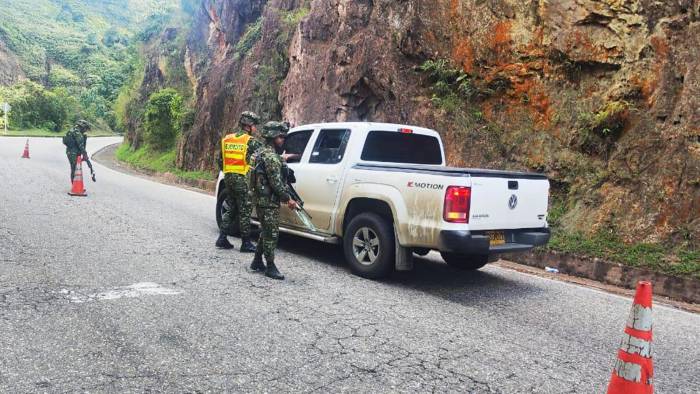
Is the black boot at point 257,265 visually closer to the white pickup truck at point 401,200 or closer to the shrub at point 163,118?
the white pickup truck at point 401,200

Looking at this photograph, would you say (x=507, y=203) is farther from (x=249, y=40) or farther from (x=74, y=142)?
(x=249, y=40)

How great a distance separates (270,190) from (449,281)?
2.41 m

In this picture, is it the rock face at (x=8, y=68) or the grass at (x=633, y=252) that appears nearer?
the grass at (x=633, y=252)

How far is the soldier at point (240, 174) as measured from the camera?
24.4ft

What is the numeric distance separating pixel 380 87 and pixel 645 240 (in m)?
7.72

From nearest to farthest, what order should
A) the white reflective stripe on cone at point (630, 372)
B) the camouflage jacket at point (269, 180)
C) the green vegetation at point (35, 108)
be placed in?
the white reflective stripe on cone at point (630, 372) → the camouflage jacket at point (269, 180) → the green vegetation at point (35, 108)

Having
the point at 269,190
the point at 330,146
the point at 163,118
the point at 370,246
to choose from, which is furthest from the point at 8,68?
the point at 370,246

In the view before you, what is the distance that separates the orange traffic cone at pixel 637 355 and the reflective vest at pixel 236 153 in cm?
542

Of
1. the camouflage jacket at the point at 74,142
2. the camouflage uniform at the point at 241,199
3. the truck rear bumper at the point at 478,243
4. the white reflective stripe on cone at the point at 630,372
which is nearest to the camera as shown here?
the white reflective stripe on cone at the point at 630,372

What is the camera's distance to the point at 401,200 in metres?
5.90

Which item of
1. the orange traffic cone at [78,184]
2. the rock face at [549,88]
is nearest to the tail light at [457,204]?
the rock face at [549,88]

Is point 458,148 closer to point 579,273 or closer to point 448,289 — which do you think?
point 579,273

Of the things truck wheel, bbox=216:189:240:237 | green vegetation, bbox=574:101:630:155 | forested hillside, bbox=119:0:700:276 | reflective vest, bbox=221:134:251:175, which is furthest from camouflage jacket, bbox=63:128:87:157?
green vegetation, bbox=574:101:630:155

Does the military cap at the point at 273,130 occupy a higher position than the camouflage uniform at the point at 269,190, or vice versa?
the military cap at the point at 273,130
